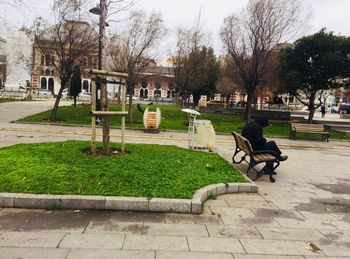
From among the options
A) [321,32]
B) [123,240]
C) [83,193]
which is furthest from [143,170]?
[321,32]

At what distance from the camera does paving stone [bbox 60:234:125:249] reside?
13.6ft

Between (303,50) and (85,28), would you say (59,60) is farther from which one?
(303,50)

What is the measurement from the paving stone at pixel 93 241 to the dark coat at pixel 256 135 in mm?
4839

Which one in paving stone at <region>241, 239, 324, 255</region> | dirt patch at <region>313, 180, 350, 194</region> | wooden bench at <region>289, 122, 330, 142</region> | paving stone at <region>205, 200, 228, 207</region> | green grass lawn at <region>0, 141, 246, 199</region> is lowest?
dirt patch at <region>313, 180, 350, 194</region>

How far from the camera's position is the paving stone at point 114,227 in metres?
4.60

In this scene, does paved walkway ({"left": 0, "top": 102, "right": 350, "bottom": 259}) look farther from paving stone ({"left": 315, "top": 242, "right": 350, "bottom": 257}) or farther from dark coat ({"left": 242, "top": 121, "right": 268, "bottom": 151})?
dark coat ({"left": 242, "top": 121, "right": 268, "bottom": 151})

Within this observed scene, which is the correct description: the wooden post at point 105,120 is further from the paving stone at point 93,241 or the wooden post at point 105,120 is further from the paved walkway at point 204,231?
the paving stone at point 93,241

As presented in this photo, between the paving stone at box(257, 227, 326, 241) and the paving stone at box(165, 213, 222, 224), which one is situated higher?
the paving stone at box(165, 213, 222, 224)

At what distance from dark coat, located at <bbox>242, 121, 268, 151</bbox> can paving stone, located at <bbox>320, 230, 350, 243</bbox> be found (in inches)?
138

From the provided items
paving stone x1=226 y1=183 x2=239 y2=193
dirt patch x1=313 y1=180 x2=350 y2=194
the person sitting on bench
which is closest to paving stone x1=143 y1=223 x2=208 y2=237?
paving stone x1=226 y1=183 x2=239 y2=193

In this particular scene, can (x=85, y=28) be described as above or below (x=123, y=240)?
above

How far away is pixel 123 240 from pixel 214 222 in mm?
1470

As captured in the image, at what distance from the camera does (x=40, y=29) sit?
20.0 m

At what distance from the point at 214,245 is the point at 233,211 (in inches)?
55.7
